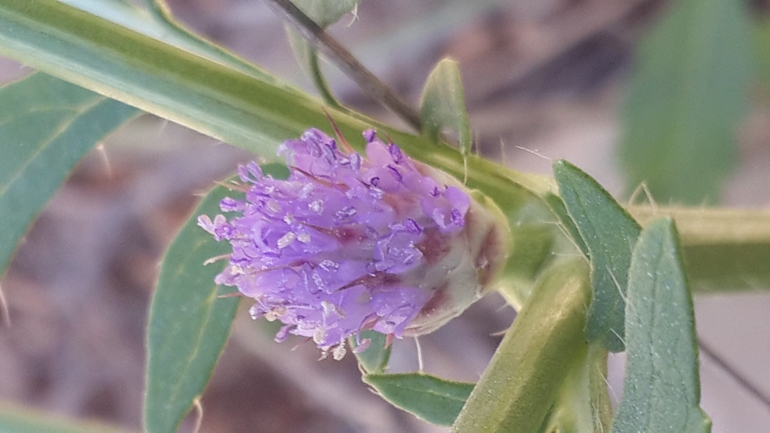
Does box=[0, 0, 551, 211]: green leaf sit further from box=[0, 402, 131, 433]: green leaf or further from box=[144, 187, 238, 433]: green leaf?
box=[0, 402, 131, 433]: green leaf

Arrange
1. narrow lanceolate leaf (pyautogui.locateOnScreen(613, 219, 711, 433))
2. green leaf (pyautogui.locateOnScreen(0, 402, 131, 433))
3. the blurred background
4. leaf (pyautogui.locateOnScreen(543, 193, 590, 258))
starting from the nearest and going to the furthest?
narrow lanceolate leaf (pyautogui.locateOnScreen(613, 219, 711, 433)), leaf (pyautogui.locateOnScreen(543, 193, 590, 258)), green leaf (pyautogui.locateOnScreen(0, 402, 131, 433)), the blurred background

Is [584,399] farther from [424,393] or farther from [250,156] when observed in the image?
[250,156]

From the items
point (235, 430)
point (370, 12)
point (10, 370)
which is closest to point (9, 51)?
point (370, 12)

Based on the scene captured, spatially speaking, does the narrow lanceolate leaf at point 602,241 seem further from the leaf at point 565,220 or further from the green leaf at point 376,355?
the green leaf at point 376,355

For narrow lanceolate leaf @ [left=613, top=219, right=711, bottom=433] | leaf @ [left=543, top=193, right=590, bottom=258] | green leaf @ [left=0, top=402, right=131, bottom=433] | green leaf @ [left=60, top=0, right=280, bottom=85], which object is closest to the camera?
narrow lanceolate leaf @ [left=613, top=219, right=711, bottom=433]

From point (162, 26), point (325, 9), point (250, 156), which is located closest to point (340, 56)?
point (325, 9)

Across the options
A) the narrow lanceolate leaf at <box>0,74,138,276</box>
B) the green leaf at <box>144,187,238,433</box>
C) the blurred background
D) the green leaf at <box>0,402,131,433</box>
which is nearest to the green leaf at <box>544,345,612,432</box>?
the green leaf at <box>144,187,238,433</box>
